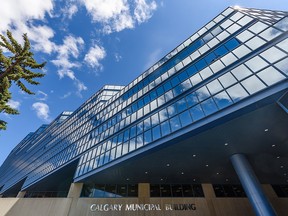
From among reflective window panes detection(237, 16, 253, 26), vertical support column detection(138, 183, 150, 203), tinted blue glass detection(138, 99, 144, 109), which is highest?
reflective window panes detection(237, 16, 253, 26)

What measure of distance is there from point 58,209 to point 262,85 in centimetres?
2428

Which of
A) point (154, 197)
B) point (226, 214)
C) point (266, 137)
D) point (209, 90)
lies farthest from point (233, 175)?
point (209, 90)

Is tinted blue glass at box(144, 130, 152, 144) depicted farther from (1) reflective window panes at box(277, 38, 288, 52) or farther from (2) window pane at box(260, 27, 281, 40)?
(2) window pane at box(260, 27, 281, 40)

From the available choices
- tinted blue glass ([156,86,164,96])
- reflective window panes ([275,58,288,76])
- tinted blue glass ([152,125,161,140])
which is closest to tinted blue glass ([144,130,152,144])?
tinted blue glass ([152,125,161,140])

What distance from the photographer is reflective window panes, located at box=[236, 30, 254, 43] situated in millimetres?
17000

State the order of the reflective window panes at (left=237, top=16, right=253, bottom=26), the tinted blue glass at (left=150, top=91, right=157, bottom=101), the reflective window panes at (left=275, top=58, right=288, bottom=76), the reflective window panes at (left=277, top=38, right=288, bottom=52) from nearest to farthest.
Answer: the reflective window panes at (left=275, top=58, right=288, bottom=76) < the reflective window panes at (left=277, top=38, right=288, bottom=52) < the reflective window panes at (left=237, top=16, right=253, bottom=26) < the tinted blue glass at (left=150, top=91, right=157, bottom=101)

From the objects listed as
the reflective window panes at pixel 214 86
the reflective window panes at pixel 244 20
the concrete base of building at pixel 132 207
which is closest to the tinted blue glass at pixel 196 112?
the reflective window panes at pixel 214 86

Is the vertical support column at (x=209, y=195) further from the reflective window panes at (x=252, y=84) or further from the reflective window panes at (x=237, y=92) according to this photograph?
the reflective window panes at (x=252, y=84)

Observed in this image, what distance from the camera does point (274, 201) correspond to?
68.4ft

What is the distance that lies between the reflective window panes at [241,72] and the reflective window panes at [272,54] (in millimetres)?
1589

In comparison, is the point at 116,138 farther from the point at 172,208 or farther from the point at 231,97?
the point at 231,97

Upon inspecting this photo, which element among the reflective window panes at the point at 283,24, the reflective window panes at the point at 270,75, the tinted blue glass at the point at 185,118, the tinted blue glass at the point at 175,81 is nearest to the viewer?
the reflective window panes at the point at 270,75

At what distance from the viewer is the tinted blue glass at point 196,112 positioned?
14912 mm

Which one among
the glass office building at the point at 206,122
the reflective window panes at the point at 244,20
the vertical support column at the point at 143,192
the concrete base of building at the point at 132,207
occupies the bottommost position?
the concrete base of building at the point at 132,207
